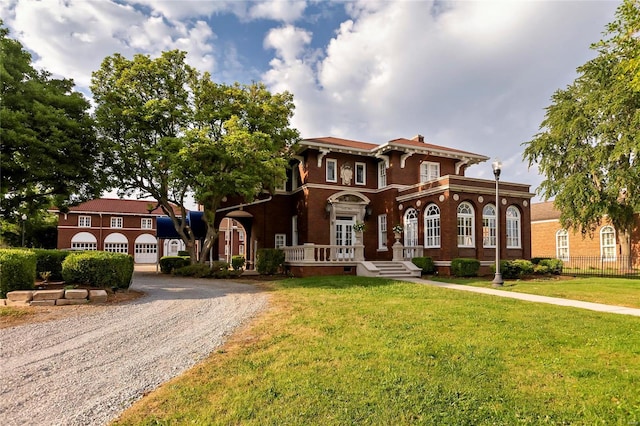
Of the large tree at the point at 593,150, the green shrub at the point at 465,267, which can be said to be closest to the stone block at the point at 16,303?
the green shrub at the point at 465,267

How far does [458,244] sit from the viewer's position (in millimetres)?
→ 19641

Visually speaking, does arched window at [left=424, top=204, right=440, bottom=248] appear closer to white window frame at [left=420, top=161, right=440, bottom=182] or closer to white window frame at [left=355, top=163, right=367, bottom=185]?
white window frame at [left=420, top=161, right=440, bottom=182]

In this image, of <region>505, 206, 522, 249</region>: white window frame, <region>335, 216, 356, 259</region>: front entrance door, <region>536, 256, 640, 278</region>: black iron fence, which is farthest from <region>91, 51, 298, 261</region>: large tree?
<region>536, 256, 640, 278</region>: black iron fence

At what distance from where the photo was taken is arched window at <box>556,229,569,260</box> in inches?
1344

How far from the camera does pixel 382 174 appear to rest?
24203 mm

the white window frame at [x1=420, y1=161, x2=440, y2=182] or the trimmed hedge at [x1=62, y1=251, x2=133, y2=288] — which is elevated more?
the white window frame at [x1=420, y1=161, x2=440, y2=182]

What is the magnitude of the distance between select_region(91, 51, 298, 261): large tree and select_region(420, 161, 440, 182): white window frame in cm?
834

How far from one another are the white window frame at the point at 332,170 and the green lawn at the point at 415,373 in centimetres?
1509

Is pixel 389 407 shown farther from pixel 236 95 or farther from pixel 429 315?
pixel 236 95

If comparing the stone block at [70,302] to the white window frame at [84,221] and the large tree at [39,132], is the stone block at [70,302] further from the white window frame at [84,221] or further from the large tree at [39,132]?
the white window frame at [84,221]

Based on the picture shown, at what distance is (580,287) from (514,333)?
31.7ft

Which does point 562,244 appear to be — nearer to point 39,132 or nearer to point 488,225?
point 488,225

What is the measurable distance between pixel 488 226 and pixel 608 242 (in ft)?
58.4

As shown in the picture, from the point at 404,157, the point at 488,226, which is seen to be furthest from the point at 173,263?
the point at 488,226
